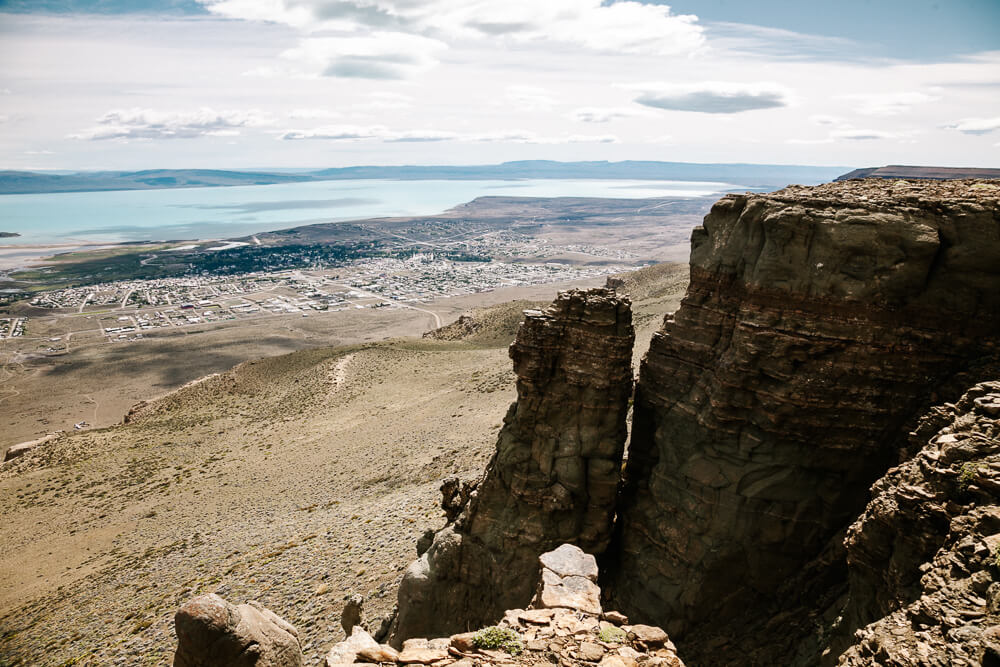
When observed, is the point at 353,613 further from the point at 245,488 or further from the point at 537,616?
the point at 245,488

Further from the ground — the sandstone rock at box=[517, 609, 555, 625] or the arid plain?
the sandstone rock at box=[517, 609, 555, 625]

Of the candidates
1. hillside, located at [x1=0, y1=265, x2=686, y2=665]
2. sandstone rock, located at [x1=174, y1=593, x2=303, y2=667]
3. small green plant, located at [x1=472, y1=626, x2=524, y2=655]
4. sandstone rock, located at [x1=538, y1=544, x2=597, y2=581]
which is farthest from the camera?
hillside, located at [x1=0, y1=265, x2=686, y2=665]

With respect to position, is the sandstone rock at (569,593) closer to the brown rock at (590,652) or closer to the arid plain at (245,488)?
the brown rock at (590,652)

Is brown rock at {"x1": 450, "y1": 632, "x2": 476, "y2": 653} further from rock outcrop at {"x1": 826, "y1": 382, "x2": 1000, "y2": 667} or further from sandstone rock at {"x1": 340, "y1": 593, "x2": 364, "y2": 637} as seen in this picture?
sandstone rock at {"x1": 340, "y1": 593, "x2": 364, "y2": 637}

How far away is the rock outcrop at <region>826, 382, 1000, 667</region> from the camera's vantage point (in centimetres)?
666

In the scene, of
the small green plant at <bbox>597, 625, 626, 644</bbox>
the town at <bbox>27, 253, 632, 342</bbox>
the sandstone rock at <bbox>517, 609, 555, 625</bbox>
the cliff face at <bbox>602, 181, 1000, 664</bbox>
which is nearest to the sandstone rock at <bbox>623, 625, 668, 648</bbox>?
the small green plant at <bbox>597, 625, 626, 644</bbox>

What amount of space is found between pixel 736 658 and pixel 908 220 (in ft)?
30.9

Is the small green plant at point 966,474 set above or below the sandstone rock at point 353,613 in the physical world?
above

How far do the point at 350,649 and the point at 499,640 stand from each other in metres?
2.36

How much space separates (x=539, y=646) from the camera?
27.9 ft

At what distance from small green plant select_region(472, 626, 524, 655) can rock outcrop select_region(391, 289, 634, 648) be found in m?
5.73

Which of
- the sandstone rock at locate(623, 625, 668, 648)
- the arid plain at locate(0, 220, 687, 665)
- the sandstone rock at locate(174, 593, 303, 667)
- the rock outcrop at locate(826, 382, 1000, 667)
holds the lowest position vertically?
the arid plain at locate(0, 220, 687, 665)

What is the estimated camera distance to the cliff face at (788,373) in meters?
10.9

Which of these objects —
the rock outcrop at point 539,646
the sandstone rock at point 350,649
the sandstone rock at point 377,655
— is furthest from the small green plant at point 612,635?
the sandstone rock at point 350,649
